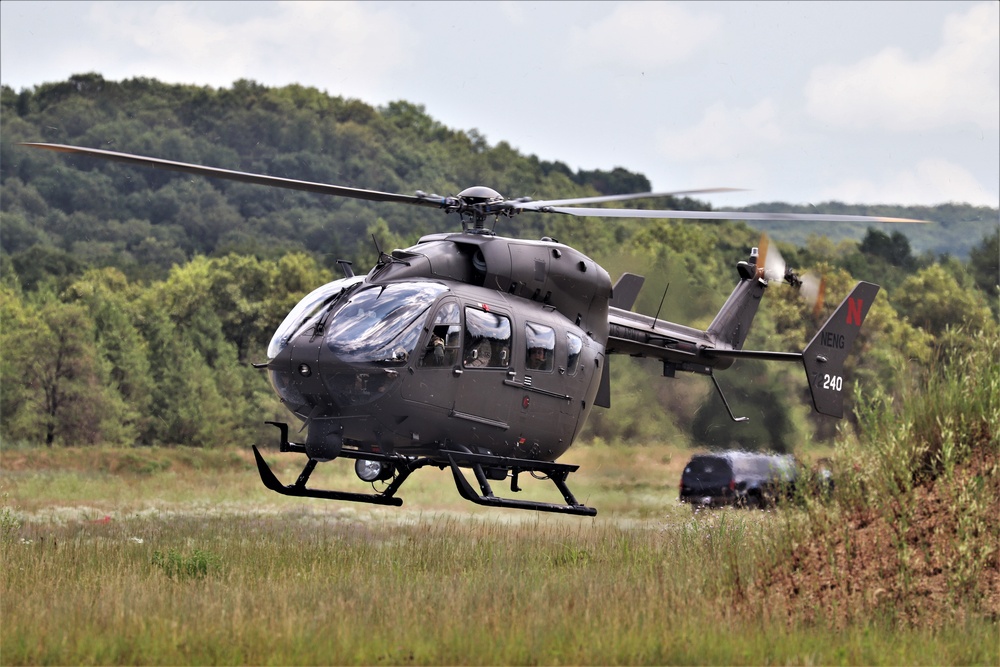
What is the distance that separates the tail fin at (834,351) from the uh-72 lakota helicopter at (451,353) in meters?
4.15

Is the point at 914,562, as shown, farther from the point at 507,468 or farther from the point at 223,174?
the point at 223,174

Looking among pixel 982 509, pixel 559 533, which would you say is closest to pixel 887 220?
pixel 982 509

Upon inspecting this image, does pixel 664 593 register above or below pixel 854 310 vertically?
below

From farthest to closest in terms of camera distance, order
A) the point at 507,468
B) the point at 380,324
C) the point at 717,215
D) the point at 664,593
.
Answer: the point at 507,468, the point at 717,215, the point at 380,324, the point at 664,593

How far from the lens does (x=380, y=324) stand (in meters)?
13.1

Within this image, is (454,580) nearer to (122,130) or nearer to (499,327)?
(499,327)

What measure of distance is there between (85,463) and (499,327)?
26.9 meters

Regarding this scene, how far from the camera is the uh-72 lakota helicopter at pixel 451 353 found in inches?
516

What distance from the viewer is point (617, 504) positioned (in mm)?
23938

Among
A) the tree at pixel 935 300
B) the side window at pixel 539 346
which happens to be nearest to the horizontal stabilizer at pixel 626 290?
the side window at pixel 539 346

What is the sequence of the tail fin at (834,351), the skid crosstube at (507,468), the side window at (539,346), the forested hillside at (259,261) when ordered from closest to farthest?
the skid crosstube at (507,468), the side window at (539,346), the tail fin at (834,351), the forested hillside at (259,261)

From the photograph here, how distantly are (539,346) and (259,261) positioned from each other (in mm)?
55756

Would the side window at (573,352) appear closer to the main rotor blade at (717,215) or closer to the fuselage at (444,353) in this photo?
the fuselage at (444,353)

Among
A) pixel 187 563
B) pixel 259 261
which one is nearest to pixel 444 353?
pixel 187 563
